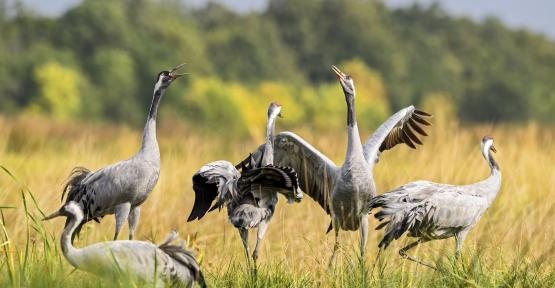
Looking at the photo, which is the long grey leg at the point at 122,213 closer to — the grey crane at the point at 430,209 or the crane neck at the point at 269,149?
the crane neck at the point at 269,149

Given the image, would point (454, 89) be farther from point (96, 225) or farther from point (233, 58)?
point (96, 225)

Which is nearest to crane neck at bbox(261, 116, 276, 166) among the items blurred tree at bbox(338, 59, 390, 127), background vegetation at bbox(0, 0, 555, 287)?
background vegetation at bbox(0, 0, 555, 287)

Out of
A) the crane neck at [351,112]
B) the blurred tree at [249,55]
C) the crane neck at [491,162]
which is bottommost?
the crane neck at [491,162]

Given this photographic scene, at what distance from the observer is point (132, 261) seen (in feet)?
15.3

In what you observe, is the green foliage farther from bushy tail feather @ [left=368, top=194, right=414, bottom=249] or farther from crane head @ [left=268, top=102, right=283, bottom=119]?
bushy tail feather @ [left=368, top=194, right=414, bottom=249]

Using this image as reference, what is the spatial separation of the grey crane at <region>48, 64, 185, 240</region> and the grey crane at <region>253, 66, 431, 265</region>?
2.23 ft

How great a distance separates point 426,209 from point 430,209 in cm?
4

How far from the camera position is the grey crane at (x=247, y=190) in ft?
19.4

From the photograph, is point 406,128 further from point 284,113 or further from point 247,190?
point 284,113

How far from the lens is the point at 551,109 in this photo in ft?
238

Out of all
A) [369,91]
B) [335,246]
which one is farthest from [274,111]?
[369,91]

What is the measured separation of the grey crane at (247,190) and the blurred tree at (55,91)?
46.1m

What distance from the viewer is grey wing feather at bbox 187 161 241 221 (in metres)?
6.09

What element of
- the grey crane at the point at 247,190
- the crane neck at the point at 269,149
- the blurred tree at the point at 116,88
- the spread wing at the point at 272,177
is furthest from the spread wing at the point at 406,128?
the blurred tree at the point at 116,88
